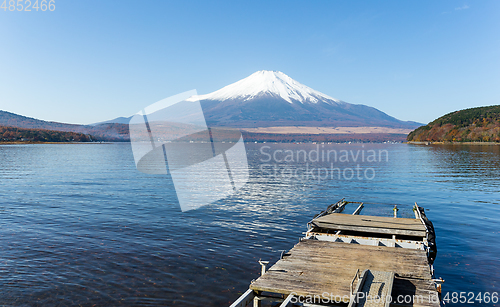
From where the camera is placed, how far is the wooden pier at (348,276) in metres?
8.14

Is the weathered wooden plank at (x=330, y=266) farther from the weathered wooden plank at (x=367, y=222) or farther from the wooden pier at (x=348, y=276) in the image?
the weathered wooden plank at (x=367, y=222)

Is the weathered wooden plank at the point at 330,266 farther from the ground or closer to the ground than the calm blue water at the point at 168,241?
farther from the ground

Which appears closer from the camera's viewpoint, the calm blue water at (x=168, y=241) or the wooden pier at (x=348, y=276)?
the wooden pier at (x=348, y=276)

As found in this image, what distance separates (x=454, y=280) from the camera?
41.2ft

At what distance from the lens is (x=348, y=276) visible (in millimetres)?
9406

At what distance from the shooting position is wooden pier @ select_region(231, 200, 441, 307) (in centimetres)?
814

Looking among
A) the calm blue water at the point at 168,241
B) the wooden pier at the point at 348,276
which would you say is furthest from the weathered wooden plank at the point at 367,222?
the wooden pier at the point at 348,276

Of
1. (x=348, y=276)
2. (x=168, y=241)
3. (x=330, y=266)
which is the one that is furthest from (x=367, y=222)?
(x=168, y=241)

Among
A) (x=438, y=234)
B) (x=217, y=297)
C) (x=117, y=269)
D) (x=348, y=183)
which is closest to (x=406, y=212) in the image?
(x=438, y=234)

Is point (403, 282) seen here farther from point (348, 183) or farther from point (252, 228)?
point (348, 183)

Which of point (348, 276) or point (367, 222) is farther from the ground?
point (348, 276)

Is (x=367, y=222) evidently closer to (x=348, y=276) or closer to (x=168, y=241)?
(x=348, y=276)

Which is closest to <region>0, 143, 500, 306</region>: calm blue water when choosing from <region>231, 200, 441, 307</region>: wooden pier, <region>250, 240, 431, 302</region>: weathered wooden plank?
<region>231, 200, 441, 307</region>: wooden pier

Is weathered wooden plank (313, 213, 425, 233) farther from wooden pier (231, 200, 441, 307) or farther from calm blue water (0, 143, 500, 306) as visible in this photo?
wooden pier (231, 200, 441, 307)
